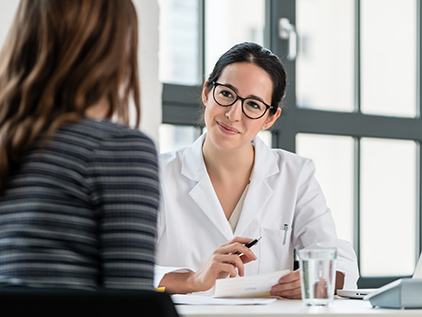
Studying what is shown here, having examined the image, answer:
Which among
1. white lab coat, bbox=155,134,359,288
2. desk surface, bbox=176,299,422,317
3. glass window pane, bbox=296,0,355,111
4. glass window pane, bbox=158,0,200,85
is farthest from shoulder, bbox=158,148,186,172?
glass window pane, bbox=296,0,355,111

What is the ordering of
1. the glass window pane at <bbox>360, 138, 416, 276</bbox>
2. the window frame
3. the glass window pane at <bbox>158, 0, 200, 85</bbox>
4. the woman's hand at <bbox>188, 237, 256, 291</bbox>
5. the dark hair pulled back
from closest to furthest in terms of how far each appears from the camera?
the woman's hand at <bbox>188, 237, 256, 291</bbox> → the dark hair pulled back → the window frame → the glass window pane at <bbox>158, 0, 200, 85</bbox> → the glass window pane at <bbox>360, 138, 416, 276</bbox>

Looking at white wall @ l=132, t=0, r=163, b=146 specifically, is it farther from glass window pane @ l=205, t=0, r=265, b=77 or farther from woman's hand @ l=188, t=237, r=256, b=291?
woman's hand @ l=188, t=237, r=256, b=291

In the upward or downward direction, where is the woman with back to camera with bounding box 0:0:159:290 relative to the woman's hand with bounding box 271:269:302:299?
upward

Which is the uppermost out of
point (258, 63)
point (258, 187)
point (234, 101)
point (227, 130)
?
point (258, 63)

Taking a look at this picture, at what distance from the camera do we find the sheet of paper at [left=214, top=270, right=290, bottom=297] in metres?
1.16

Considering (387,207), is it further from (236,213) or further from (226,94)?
(226,94)

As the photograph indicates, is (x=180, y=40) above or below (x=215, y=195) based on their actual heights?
above

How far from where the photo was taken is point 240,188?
2.03 m

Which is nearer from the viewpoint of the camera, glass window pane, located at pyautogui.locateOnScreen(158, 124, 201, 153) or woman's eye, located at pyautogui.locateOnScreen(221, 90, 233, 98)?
woman's eye, located at pyautogui.locateOnScreen(221, 90, 233, 98)

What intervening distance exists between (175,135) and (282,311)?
1787mm

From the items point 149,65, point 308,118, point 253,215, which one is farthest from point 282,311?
point 308,118

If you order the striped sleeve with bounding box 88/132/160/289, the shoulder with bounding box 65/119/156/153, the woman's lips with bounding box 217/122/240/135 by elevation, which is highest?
the woman's lips with bounding box 217/122/240/135

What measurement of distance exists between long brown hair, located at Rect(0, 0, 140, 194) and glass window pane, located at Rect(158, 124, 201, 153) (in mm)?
1805

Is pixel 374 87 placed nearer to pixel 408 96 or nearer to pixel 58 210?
pixel 408 96
